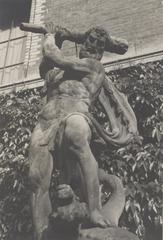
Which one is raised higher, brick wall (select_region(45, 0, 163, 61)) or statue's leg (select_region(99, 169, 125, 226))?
statue's leg (select_region(99, 169, 125, 226))

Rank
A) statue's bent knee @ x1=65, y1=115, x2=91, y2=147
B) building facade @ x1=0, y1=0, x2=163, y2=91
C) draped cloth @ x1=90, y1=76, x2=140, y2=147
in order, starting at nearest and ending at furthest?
1. statue's bent knee @ x1=65, y1=115, x2=91, y2=147
2. draped cloth @ x1=90, y1=76, x2=140, y2=147
3. building facade @ x1=0, y1=0, x2=163, y2=91

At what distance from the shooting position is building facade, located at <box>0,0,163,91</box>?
927cm

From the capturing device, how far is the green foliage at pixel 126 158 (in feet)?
23.3

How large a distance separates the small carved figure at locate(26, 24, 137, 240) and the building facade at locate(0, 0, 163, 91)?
4.04 metres

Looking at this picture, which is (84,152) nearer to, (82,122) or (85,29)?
(82,122)

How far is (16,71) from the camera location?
37.5ft

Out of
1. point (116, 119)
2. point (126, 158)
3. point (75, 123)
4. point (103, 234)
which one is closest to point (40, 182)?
point (75, 123)

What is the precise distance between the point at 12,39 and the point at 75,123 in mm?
8543

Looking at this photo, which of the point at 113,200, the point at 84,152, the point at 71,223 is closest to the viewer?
the point at 71,223

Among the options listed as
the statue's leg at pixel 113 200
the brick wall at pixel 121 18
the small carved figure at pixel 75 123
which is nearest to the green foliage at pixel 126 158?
the brick wall at pixel 121 18

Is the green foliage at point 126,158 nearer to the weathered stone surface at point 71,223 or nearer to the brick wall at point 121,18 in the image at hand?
the brick wall at point 121,18

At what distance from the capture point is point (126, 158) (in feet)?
24.4

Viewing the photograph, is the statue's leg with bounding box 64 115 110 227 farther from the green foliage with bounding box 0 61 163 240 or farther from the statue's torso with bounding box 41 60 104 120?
the green foliage with bounding box 0 61 163 240

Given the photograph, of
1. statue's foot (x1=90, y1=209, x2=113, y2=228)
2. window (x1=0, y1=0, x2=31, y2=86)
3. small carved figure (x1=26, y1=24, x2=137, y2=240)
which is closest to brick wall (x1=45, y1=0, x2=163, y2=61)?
window (x1=0, y1=0, x2=31, y2=86)
